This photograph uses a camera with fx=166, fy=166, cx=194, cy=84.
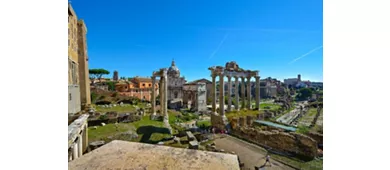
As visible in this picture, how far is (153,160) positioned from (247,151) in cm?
645

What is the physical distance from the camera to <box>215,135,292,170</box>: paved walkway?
5709 mm

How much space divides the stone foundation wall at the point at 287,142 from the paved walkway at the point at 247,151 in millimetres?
682

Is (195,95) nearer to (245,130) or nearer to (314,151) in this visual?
(245,130)

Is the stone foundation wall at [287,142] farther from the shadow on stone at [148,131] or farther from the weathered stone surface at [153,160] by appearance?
the weathered stone surface at [153,160]

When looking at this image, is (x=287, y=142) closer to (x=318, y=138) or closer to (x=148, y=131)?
(x=318, y=138)

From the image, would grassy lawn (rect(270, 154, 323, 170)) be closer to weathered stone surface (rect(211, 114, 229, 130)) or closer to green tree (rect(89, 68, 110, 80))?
weathered stone surface (rect(211, 114, 229, 130))

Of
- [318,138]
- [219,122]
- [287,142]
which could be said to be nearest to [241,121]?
[219,122]

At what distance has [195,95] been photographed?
26.2 metres

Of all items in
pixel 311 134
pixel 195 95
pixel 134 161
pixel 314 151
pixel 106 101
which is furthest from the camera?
pixel 195 95

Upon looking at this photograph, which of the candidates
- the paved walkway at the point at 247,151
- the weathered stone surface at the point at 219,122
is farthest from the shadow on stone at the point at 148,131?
the weathered stone surface at the point at 219,122

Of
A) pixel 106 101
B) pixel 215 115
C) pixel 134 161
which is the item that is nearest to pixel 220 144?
pixel 215 115

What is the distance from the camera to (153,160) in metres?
1.46

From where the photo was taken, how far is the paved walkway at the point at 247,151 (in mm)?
5709
